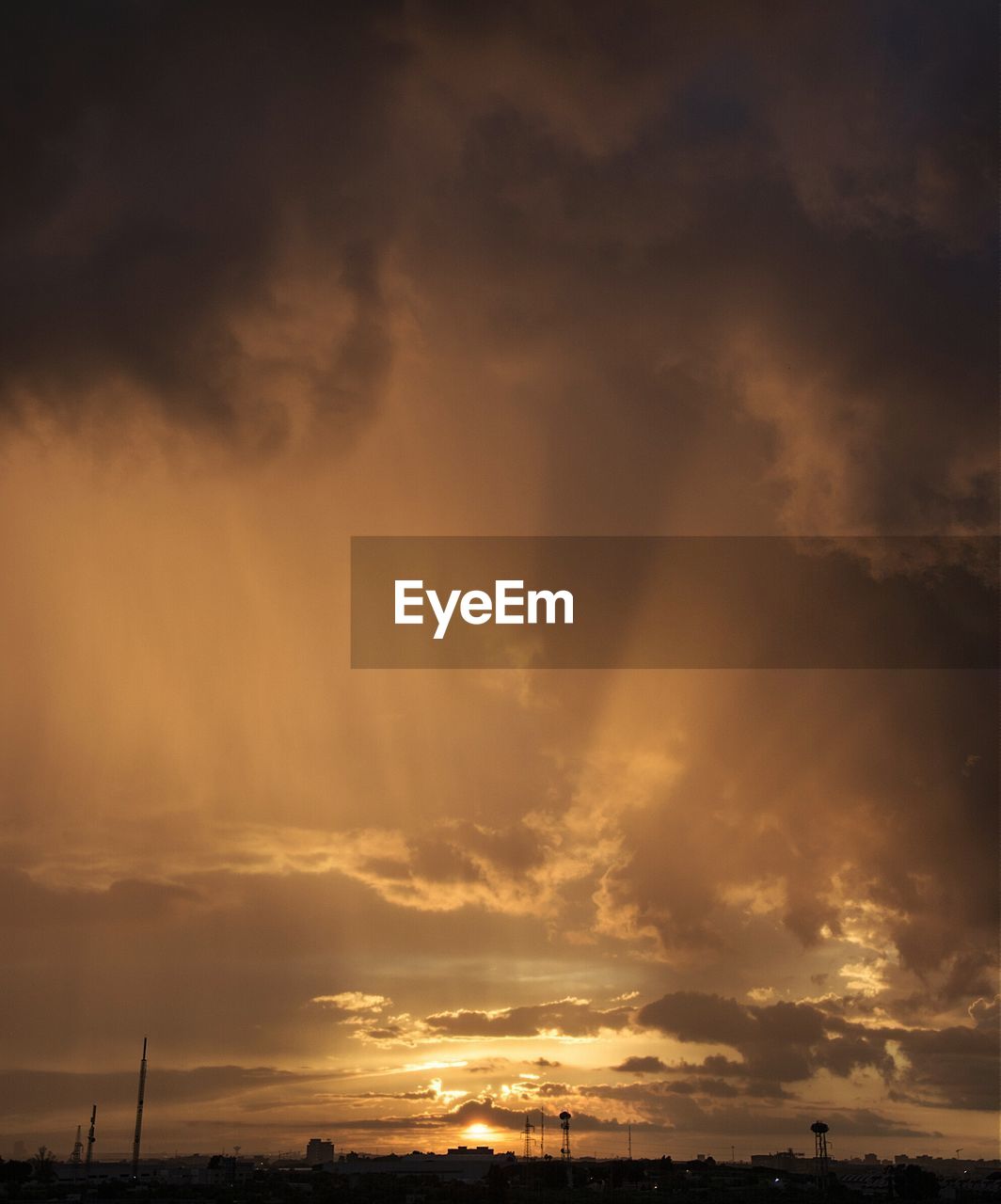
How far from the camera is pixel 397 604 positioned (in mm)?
129000

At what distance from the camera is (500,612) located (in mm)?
126562

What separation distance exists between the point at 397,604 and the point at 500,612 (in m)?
11.1
